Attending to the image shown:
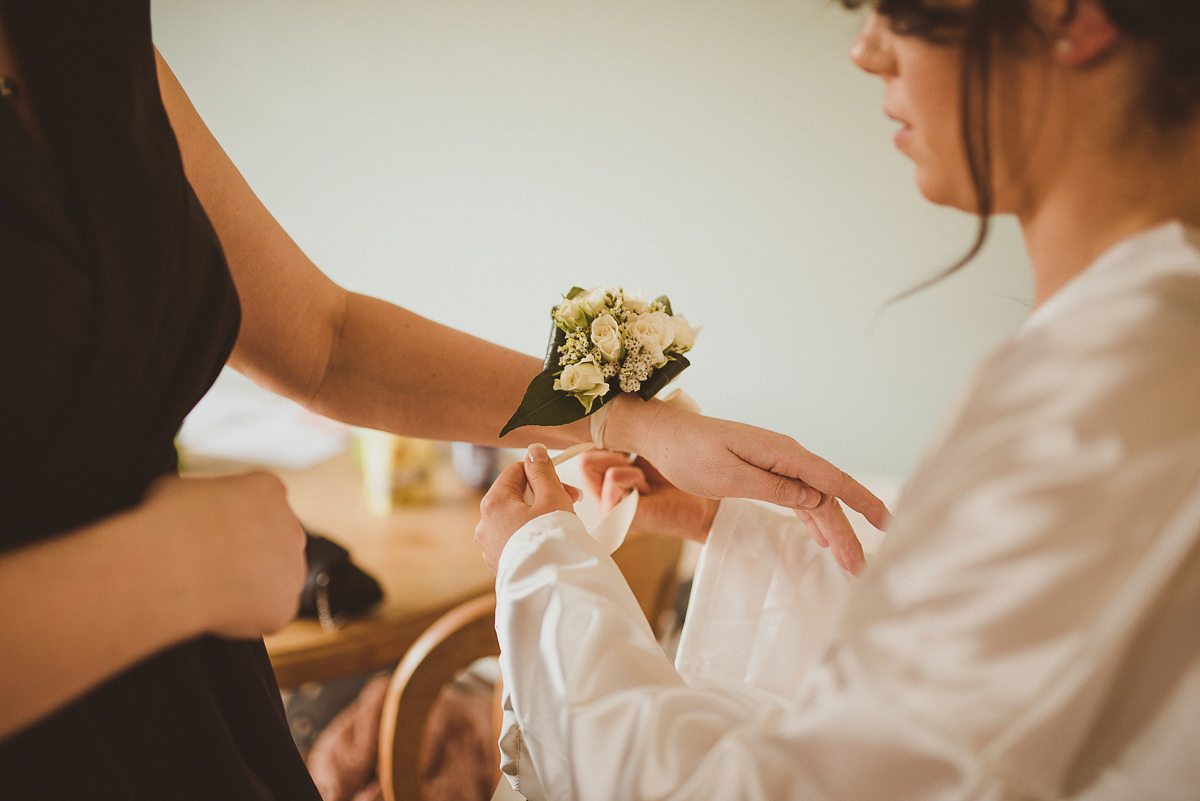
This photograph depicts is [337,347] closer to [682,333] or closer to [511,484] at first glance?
[511,484]

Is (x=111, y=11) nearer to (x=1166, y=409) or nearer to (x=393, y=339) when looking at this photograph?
(x=393, y=339)

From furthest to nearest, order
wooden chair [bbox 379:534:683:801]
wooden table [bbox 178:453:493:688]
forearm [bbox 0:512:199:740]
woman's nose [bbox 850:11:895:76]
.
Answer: wooden table [bbox 178:453:493:688] → wooden chair [bbox 379:534:683:801] → woman's nose [bbox 850:11:895:76] → forearm [bbox 0:512:199:740]

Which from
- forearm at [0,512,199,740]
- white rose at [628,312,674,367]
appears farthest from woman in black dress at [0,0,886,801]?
white rose at [628,312,674,367]

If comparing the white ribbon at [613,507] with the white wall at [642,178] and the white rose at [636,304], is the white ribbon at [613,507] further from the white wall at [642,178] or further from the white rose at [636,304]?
the white wall at [642,178]

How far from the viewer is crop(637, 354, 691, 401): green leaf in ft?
3.13

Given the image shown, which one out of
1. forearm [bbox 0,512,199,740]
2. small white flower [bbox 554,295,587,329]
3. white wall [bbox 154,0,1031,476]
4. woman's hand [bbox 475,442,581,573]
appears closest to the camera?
forearm [bbox 0,512,199,740]

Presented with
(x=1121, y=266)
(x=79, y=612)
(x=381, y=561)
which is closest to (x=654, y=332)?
(x=1121, y=266)

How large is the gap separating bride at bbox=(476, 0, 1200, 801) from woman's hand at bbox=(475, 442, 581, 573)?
0.17 metres

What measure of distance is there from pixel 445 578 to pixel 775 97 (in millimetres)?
1297

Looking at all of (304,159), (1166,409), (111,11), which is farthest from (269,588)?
(304,159)

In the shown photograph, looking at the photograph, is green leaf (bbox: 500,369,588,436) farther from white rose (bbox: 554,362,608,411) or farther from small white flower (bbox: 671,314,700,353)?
small white flower (bbox: 671,314,700,353)

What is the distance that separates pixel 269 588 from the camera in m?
0.56

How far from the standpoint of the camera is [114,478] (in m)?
0.58

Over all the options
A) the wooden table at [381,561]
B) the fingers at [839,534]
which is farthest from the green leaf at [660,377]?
the wooden table at [381,561]
